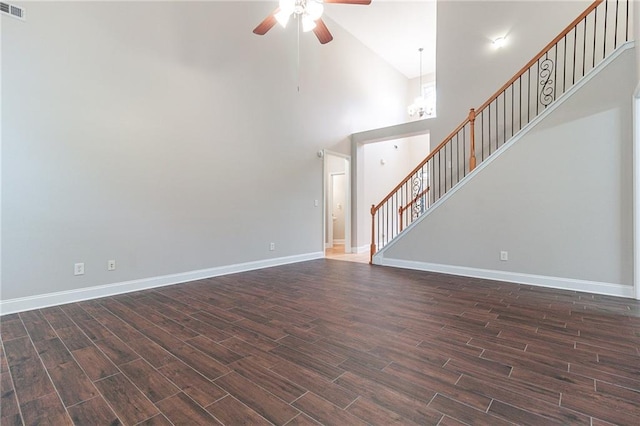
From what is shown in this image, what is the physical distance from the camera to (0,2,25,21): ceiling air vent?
2.79 metres

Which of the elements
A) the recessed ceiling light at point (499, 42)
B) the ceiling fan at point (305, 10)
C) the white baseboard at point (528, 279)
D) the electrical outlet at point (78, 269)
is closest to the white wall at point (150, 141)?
the electrical outlet at point (78, 269)

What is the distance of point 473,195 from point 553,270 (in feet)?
4.45

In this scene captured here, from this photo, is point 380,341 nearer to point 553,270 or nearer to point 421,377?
point 421,377

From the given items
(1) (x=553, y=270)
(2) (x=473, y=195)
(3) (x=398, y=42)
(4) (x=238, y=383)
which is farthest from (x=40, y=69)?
(3) (x=398, y=42)

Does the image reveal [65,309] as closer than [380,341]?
No

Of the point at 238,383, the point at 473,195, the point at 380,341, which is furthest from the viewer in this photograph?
the point at 473,195

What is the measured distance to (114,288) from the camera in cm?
346

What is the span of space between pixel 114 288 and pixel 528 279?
5277mm

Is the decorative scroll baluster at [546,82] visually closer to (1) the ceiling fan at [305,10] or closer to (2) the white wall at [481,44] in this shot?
(2) the white wall at [481,44]

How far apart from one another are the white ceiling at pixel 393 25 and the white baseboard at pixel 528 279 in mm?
5089

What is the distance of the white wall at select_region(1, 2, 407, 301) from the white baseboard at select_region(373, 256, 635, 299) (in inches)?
89.1

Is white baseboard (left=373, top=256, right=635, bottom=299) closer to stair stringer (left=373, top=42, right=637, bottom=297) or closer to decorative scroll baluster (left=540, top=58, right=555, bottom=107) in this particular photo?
stair stringer (left=373, top=42, right=637, bottom=297)

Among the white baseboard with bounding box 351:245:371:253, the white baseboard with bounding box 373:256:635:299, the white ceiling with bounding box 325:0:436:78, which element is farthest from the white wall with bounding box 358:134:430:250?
the white ceiling with bounding box 325:0:436:78

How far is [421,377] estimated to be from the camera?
1.69m
